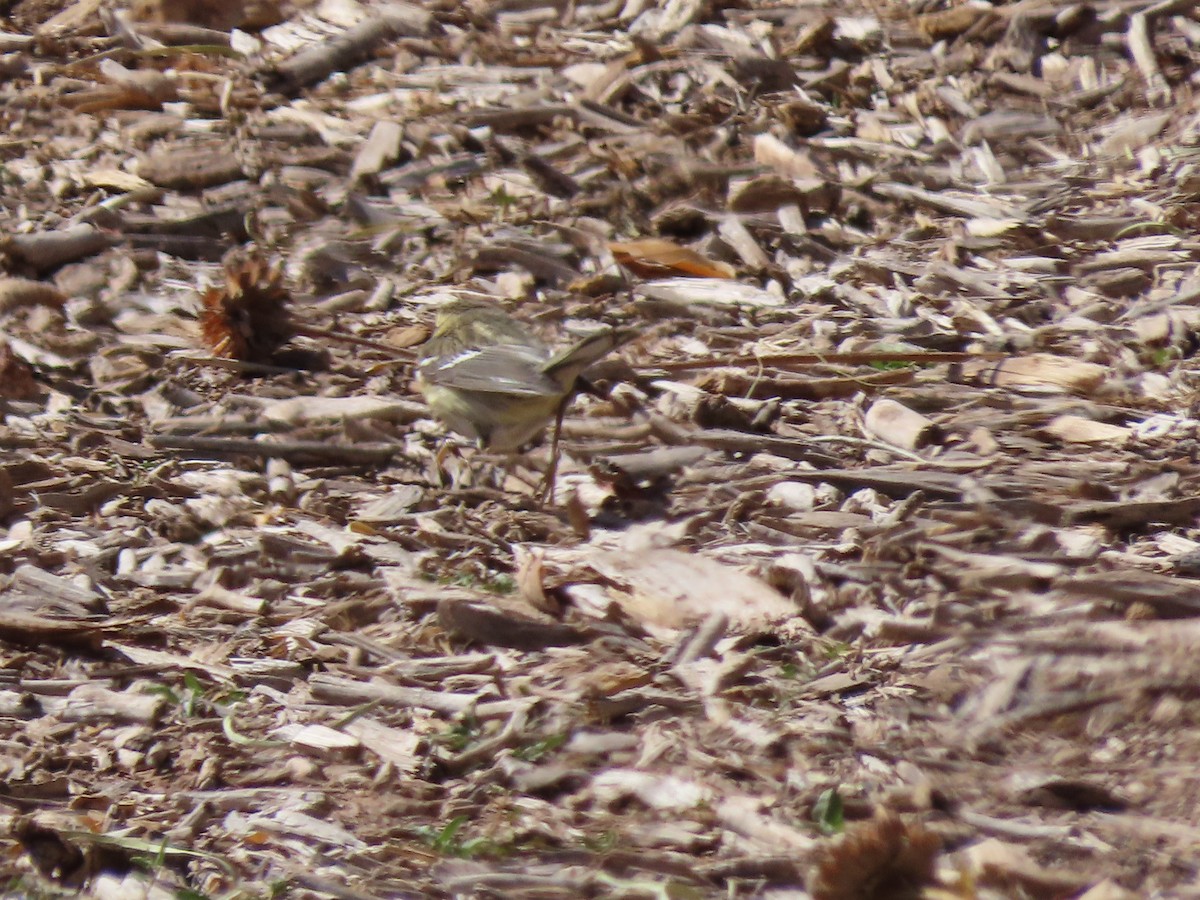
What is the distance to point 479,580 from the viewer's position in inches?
184

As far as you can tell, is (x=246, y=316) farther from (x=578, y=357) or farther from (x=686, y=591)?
(x=686, y=591)

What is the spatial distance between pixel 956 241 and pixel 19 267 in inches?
158

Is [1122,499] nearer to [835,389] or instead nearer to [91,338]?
[835,389]

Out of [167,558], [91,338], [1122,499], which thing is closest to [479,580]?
[167,558]

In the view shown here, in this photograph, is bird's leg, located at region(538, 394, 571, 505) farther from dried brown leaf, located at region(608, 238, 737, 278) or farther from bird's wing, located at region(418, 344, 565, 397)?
dried brown leaf, located at region(608, 238, 737, 278)

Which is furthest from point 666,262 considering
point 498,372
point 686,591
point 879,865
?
point 879,865

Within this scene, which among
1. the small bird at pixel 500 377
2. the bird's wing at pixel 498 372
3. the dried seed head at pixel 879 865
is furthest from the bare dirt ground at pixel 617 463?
the bird's wing at pixel 498 372

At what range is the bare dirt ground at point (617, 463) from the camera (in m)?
3.46

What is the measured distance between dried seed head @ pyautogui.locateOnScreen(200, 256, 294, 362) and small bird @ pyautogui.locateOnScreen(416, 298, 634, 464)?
0.70 m

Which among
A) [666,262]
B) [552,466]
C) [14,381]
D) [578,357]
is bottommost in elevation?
[14,381]

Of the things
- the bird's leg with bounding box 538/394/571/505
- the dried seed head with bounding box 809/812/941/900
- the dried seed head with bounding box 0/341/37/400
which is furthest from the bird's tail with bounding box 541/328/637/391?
the dried seed head with bounding box 809/812/941/900

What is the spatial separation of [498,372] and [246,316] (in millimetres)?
1244

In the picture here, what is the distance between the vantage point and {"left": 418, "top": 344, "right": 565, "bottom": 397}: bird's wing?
532 cm

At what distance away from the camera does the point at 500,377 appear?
5418 millimetres
